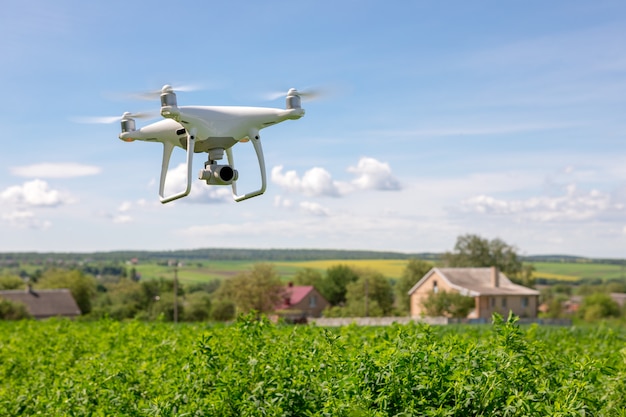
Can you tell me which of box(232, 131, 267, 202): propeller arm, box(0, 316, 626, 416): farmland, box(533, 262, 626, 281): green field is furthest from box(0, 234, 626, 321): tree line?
box(533, 262, 626, 281): green field

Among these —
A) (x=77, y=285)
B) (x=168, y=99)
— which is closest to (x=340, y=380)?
(x=168, y=99)

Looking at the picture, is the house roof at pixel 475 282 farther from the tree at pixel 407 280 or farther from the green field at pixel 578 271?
the green field at pixel 578 271

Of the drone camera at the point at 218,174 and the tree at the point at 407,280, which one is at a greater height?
the drone camera at the point at 218,174

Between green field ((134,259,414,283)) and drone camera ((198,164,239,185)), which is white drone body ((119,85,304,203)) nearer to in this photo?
drone camera ((198,164,239,185))

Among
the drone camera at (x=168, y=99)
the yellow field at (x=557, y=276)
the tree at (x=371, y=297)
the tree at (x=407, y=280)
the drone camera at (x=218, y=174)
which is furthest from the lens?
the yellow field at (x=557, y=276)

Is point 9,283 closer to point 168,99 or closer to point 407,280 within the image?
point 407,280

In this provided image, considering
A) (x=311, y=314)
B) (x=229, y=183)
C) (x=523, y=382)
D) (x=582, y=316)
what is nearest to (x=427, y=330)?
(x=523, y=382)

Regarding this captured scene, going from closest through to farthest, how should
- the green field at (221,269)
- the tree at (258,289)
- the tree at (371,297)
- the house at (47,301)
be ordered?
the tree at (258,289)
the house at (47,301)
the tree at (371,297)
the green field at (221,269)

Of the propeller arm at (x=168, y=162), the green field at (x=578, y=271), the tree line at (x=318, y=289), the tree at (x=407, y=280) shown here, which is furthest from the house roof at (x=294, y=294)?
the propeller arm at (x=168, y=162)
